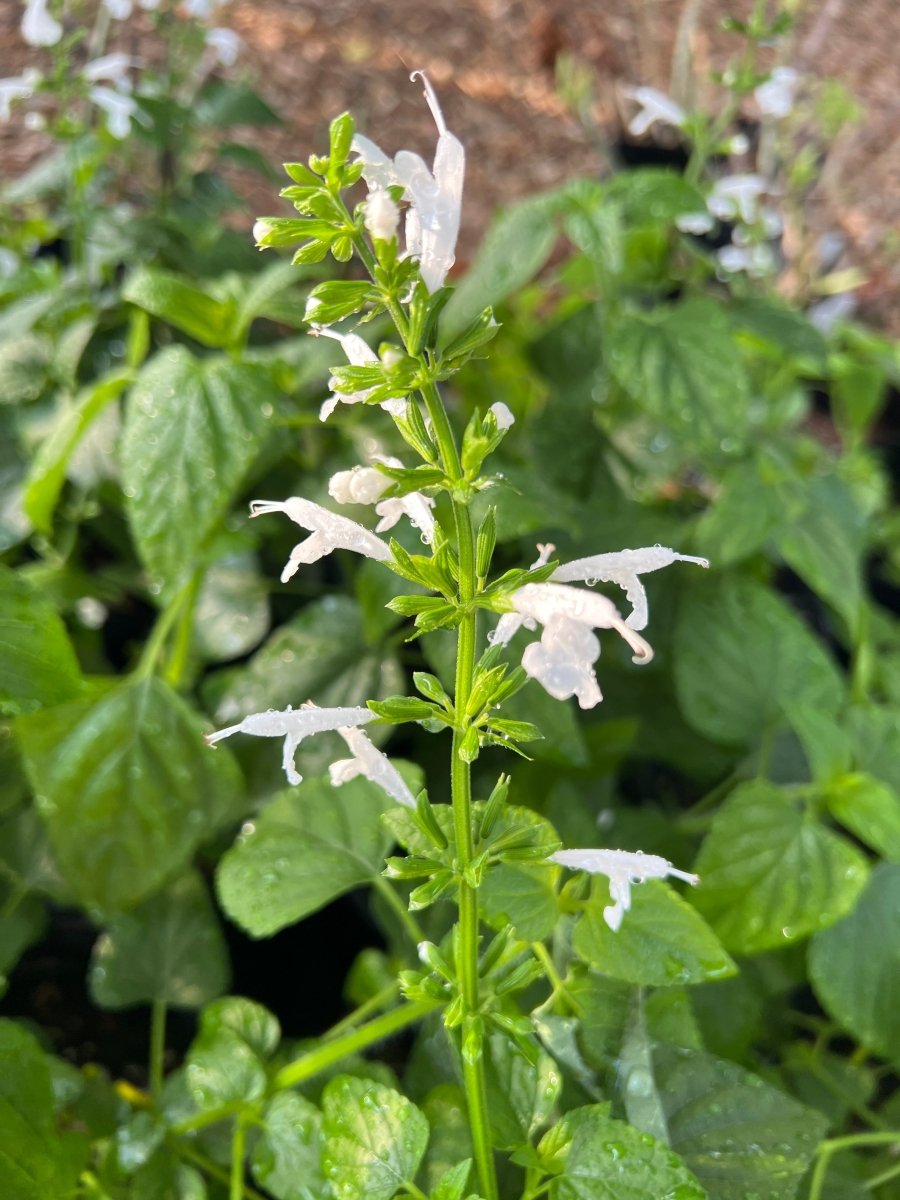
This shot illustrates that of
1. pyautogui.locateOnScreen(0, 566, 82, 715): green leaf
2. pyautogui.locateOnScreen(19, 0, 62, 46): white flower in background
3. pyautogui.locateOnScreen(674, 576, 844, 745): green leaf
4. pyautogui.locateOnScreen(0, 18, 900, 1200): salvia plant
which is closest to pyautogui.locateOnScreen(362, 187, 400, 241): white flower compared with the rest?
pyautogui.locateOnScreen(0, 18, 900, 1200): salvia plant

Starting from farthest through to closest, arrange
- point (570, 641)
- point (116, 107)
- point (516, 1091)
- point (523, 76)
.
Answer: point (523, 76), point (116, 107), point (516, 1091), point (570, 641)

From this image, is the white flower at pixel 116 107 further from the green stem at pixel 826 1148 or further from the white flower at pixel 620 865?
the green stem at pixel 826 1148

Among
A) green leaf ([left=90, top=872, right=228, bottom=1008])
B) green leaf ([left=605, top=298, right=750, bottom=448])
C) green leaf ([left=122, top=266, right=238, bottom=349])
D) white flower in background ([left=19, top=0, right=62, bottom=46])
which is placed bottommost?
green leaf ([left=90, top=872, right=228, bottom=1008])

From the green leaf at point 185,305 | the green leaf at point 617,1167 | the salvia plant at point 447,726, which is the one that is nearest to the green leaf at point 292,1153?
the salvia plant at point 447,726

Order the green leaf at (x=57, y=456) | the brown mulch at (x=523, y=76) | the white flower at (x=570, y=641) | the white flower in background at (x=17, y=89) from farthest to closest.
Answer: the brown mulch at (x=523, y=76)
the white flower in background at (x=17, y=89)
the green leaf at (x=57, y=456)
the white flower at (x=570, y=641)

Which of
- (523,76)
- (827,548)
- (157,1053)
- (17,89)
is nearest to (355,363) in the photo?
(157,1053)

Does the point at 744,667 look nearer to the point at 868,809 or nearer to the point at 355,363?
the point at 868,809

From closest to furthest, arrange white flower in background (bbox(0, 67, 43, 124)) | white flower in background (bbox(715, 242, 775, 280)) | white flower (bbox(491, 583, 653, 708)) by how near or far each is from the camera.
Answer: white flower (bbox(491, 583, 653, 708))
white flower in background (bbox(0, 67, 43, 124))
white flower in background (bbox(715, 242, 775, 280))

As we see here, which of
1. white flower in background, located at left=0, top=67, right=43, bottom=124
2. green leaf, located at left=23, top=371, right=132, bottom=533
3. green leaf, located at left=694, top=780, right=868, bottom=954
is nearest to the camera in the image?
green leaf, located at left=694, top=780, right=868, bottom=954

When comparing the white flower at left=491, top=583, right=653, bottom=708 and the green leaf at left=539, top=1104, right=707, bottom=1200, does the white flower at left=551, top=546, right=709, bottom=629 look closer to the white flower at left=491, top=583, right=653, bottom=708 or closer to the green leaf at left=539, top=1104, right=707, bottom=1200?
the white flower at left=491, top=583, right=653, bottom=708
